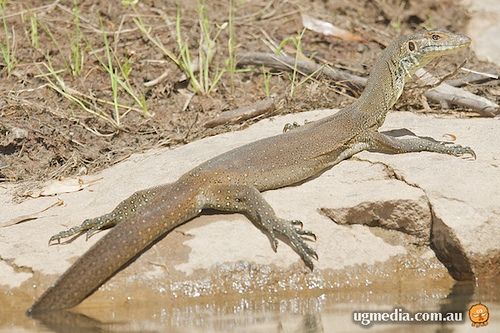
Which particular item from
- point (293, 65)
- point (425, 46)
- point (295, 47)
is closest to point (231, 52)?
point (293, 65)

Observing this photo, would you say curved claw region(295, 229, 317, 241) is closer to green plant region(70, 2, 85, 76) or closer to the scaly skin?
the scaly skin

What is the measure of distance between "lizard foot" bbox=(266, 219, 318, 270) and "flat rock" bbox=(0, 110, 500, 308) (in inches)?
3.0

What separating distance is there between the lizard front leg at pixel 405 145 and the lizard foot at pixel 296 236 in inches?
63.7

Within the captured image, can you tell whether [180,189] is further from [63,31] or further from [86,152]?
[63,31]

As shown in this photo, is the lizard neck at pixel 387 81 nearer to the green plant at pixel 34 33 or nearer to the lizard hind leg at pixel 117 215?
the lizard hind leg at pixel 117 215

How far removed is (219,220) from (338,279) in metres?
1.11

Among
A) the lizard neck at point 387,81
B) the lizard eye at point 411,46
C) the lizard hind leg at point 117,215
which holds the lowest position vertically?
the lizard hind leg at point 117,215

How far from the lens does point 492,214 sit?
24.8ft

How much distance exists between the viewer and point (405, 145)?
341 inches

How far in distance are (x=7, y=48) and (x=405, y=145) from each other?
5.03 m

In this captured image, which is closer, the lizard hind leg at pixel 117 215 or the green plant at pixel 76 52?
the lizard hind leg at pixel 117 215

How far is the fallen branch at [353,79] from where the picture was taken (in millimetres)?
9906

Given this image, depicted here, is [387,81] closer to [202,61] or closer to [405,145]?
A: [405,145]

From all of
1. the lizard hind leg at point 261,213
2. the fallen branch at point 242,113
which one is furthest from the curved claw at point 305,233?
the fallen branch at point 242,113
